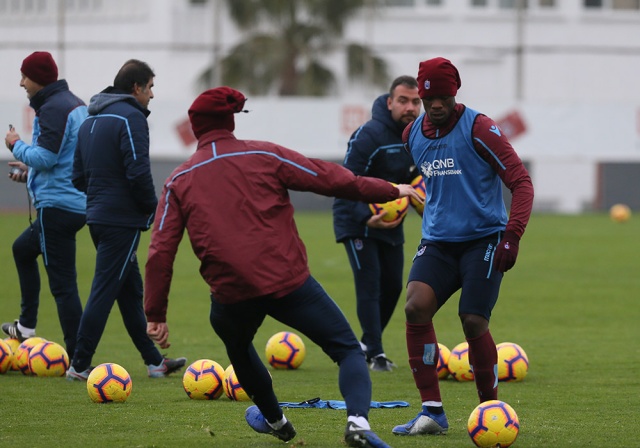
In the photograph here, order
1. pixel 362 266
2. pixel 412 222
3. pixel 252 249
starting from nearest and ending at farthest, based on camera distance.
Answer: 1. pixel 252 249
2. pixel 362 266
3. pixel 412 222

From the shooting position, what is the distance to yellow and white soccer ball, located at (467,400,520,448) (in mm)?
6969

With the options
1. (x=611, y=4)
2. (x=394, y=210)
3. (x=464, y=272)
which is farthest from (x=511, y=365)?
(x=611, y=4)

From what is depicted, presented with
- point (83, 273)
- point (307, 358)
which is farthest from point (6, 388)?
point (83, 273)

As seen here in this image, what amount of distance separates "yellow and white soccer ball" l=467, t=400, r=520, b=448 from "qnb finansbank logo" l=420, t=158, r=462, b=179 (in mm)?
1510

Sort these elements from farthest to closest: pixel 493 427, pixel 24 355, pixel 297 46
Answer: pixel 297 46 < pixel 24 355 < pixel 493 427

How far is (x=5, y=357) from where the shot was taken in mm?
10297

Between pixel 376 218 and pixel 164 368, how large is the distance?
2.25m

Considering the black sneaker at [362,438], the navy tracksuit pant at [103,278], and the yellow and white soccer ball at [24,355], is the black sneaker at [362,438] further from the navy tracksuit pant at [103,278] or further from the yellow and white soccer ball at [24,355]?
the yellow and white soccer ball at [24,355]

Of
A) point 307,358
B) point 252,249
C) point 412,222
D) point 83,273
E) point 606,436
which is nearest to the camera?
point 252,249

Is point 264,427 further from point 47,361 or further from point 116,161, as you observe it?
point 47,361

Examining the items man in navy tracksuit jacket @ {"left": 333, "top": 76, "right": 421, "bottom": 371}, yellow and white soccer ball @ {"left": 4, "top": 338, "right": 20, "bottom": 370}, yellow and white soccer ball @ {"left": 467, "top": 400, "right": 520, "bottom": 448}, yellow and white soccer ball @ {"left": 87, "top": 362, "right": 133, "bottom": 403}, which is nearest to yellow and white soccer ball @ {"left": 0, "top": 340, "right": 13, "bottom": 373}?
yellow and white soccer ball @ {"left": 4, "top": 338, "right": 20, "bottom": 370}

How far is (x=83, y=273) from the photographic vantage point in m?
19.8

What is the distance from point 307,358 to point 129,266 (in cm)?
264

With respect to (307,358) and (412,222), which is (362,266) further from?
(412,222)
